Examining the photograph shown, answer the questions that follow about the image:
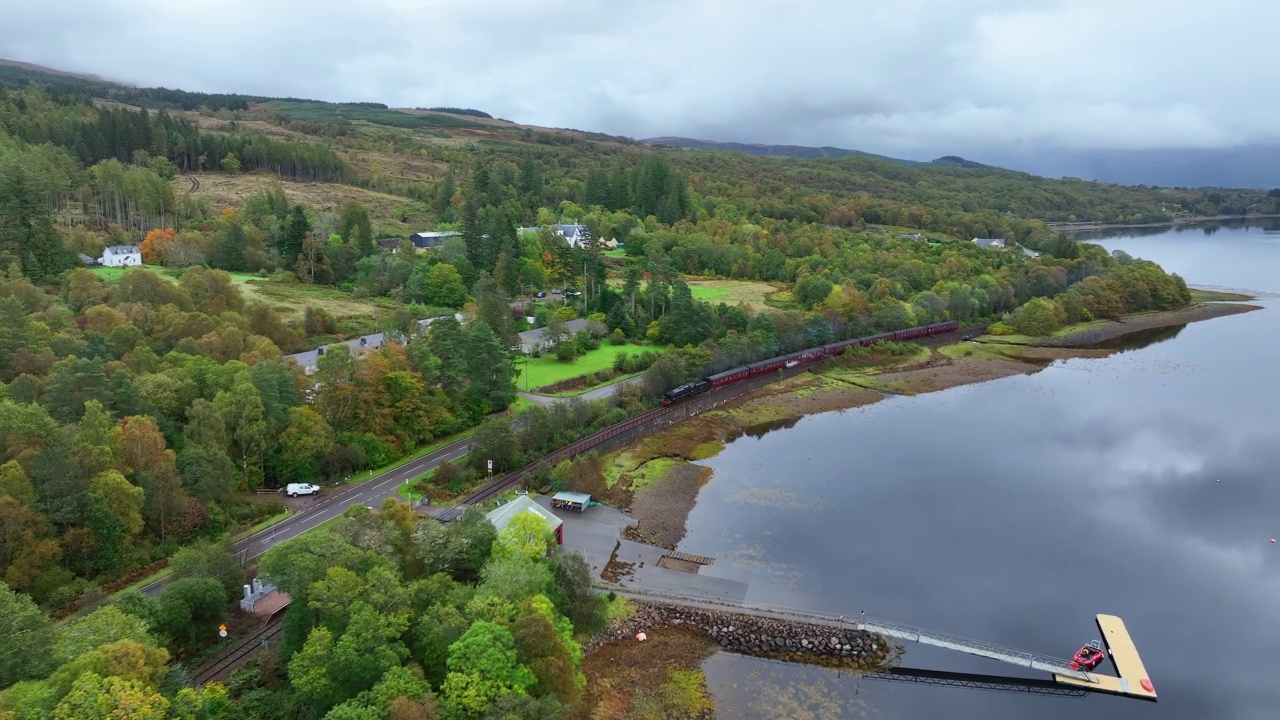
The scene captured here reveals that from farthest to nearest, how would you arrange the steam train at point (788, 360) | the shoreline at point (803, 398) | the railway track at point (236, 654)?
1. the steam train at point (788, 360)
2. the shoreline at point (803, 398)
3. the railway track at point (236, 654)

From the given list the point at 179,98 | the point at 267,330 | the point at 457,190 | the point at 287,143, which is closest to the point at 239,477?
the point at 267,330

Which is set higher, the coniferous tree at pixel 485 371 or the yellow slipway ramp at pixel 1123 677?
the coniferous tree at pixel 485 371

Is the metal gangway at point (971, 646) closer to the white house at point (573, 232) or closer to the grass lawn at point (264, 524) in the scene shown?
the grass lawn at point (264, 524)

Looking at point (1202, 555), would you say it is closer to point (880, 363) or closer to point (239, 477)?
point (880, 363)

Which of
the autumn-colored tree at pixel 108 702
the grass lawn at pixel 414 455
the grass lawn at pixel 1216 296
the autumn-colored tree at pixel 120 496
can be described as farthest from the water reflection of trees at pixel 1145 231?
the autumn-colored tree at pixel 108 702

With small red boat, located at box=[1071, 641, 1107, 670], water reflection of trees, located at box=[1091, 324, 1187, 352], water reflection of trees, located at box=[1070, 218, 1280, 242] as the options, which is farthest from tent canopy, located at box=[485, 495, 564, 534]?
water reflection of trees, located at box=[1070, 218, 1280, 242]

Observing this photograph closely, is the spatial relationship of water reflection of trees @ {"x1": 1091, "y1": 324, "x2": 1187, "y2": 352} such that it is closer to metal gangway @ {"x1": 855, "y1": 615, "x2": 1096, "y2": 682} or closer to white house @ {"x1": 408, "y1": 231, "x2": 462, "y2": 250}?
metal gangway @ {"x1": 855, "y1": 615, "x2": 1096, "y2": 682}
